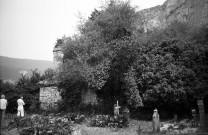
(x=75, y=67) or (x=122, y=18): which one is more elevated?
(x=122, y=18)

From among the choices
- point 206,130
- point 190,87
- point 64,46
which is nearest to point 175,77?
point 190,87

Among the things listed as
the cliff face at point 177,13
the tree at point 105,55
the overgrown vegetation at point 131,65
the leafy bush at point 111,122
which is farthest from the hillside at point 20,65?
the leafy bush at point 111,122

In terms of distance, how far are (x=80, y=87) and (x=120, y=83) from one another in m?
4.00

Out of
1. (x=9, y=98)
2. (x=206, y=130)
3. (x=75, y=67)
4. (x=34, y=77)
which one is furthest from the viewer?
(x=34, y=77)

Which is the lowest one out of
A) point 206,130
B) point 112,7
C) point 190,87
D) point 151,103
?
point 206,130

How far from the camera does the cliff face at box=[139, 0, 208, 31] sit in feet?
62.0

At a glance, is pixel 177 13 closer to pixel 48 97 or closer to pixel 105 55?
pixel 105 55

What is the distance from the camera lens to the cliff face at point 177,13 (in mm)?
18891

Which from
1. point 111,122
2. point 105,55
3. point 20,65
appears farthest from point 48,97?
point 20,65

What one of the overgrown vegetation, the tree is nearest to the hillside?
the tree

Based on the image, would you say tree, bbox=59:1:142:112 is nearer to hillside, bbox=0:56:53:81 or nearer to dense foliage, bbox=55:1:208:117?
dense foliage, bbox=55:1:208:117

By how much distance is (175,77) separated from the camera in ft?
44.1

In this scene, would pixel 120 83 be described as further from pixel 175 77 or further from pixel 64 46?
pixel 64 46

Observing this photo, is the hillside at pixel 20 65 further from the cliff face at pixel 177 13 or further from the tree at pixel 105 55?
the cliff face at pixel 177 13
